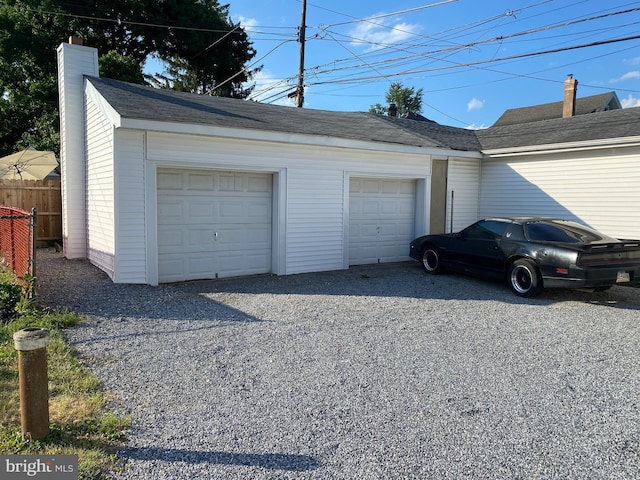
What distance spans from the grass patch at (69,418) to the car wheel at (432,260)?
7.31 metres

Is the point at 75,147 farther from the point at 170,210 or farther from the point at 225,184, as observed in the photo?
the point at 225,184

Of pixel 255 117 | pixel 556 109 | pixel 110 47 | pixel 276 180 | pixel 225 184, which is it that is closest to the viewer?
pixel 225 184

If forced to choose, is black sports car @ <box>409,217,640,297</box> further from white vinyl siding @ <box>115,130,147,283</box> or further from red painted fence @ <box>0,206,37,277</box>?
red painted fence @ <box>0,206,37,277</box>

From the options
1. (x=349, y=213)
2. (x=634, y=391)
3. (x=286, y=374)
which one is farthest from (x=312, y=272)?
(x=634, y=391)

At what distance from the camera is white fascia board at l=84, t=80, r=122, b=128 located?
7.44 m

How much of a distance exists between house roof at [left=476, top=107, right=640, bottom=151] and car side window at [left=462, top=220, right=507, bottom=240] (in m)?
3.64

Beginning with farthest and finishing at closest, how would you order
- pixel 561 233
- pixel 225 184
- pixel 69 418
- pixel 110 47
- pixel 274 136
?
pixel 110 47 < pixel 225 184 < pixel 274 136 < pixel 561 233 < pixel 69 418

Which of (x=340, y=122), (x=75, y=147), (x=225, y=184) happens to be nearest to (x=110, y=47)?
(x=75, y=147)

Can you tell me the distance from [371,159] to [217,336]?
21.3 ft

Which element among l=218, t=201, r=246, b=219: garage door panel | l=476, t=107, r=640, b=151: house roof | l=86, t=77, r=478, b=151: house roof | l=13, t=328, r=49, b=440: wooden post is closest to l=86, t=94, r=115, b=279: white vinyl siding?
l=86, t=77, r=478, b=151: house roof

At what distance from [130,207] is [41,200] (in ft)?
22.4

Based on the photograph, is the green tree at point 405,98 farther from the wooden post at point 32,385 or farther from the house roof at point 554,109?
the wooden post at point 32,385

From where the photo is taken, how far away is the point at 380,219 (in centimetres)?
1130

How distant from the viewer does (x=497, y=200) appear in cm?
1237
